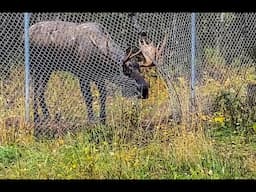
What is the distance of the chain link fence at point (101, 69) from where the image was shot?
6777mm

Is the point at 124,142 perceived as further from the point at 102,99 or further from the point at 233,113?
the point at 233,113

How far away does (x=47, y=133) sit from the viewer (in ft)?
21.7

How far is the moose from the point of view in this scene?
689cm

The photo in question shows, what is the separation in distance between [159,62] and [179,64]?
39 centimetres

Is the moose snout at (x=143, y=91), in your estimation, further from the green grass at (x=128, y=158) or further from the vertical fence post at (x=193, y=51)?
the green grass at (x=128, y=158)

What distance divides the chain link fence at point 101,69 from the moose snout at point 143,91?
0.4 inches

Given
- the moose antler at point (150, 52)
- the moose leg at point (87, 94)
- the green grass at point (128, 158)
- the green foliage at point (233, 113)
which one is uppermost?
the moose antler at point (150, 52)

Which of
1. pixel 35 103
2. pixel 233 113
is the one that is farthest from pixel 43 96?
pixel 233 113

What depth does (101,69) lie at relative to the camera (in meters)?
7.07

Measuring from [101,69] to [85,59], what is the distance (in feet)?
0.72

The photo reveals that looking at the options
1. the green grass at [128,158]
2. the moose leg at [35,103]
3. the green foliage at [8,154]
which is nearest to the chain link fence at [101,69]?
the moose leg at [35,103]
